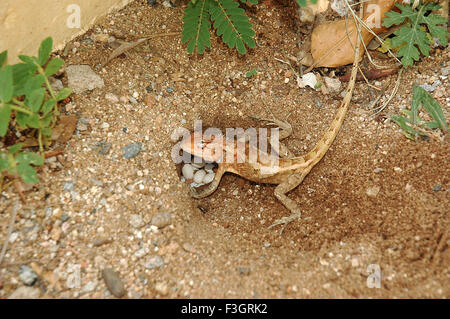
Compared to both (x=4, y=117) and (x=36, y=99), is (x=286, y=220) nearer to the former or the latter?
(x=36, y=99)

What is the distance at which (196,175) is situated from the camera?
4516 mm

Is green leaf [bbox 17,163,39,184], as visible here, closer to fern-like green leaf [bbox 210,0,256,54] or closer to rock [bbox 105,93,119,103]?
rock [bbox 105,93,119,103]

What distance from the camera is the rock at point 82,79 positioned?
395cm

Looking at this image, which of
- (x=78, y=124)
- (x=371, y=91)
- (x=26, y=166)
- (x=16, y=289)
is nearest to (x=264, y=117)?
(x=371, y=91)

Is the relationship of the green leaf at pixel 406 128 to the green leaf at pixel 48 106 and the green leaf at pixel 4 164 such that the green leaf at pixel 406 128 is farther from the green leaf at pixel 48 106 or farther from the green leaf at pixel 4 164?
the green leaf at pixel 4 164

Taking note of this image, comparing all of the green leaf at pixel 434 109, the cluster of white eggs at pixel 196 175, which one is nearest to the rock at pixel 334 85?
the green leaf at pixel 434 109

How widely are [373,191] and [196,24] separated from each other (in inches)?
103

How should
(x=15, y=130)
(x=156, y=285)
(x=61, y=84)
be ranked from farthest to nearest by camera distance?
(x=61, y=84), (x=15, y=130), (x=156, y=285)

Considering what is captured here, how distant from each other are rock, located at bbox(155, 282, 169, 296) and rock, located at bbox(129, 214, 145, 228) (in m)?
0.59

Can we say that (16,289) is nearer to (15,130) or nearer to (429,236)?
(15,130)

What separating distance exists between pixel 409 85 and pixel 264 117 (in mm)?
1736

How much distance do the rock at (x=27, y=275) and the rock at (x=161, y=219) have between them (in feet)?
3.55

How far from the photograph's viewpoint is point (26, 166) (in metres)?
3.18

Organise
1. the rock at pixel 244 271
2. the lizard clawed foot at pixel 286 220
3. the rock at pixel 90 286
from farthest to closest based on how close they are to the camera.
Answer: the lizard clawed foot at pixel 286 220 → the rock at pixel 244 271 → the rock at pixel 90 286
